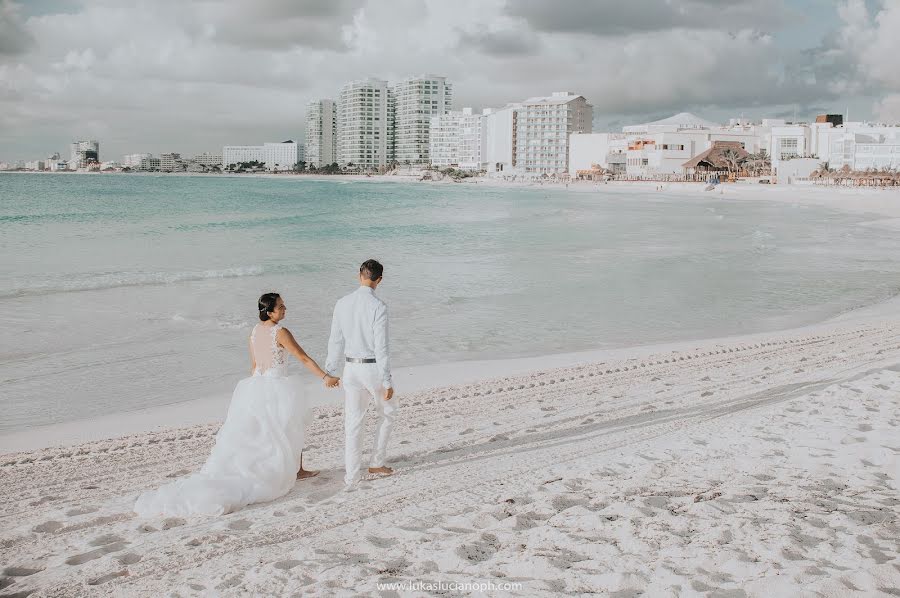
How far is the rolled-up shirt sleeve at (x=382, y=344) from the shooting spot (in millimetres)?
4680

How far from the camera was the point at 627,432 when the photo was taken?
6238 mm

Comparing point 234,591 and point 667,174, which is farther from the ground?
point 667,174

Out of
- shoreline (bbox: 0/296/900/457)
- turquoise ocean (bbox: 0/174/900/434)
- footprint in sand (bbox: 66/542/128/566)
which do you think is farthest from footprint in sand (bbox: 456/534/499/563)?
turquoise ocean (bbox: 0/174/900/434)

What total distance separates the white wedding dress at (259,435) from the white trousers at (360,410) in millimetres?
326

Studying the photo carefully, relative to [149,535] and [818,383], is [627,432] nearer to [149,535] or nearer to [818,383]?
[818,383]

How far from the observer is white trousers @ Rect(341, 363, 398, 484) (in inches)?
189

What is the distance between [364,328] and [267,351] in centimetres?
64

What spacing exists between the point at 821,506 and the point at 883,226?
39.5 metres

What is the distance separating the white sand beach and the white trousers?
194 millimetres

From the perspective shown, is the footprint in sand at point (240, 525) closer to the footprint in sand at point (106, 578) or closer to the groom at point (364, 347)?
the footprint in sand at point (106, 578)

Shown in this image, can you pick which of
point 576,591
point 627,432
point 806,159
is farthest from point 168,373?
point 806,159

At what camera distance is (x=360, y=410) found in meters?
4.94

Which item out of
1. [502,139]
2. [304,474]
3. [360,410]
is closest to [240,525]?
[304,474]

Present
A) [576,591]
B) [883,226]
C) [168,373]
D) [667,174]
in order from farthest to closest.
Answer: [667,174] < [883,226] < [168,373] < [576,591]
